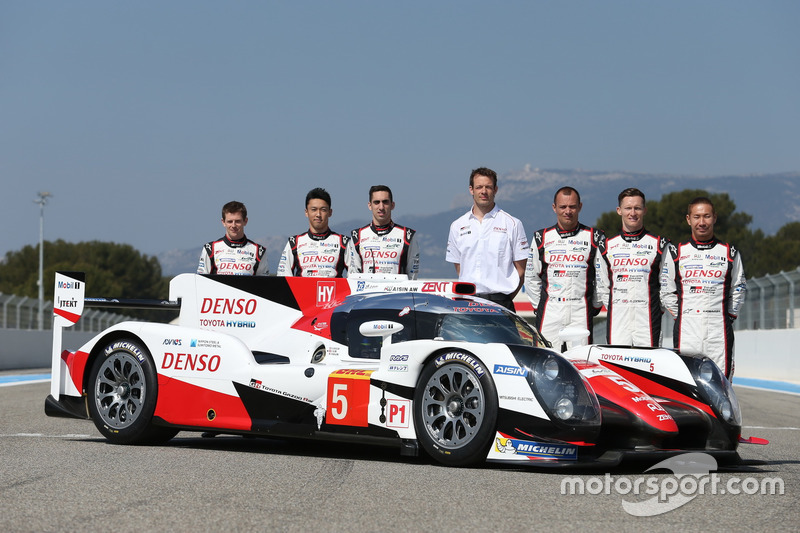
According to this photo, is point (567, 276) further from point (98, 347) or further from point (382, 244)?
point (98, 347)

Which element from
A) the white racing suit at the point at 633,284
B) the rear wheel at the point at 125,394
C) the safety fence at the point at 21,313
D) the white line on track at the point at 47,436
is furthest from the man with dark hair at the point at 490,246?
the safety fence at the point at 21,313

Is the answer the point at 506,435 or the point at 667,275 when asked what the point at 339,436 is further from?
the point at 667,275

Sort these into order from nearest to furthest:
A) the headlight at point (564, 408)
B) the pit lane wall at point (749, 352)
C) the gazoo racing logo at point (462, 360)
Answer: the headlight at point (564, 408), the gazoo racing logo at point (462, 360), the pit lane wall at point (749, 352)

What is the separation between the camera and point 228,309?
852 centimetres

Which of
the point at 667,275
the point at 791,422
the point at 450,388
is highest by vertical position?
the point at 667,275

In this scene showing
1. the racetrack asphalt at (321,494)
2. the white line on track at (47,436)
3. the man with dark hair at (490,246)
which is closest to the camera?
the racetrack asphalt at (321,494)

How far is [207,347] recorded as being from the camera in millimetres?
8141

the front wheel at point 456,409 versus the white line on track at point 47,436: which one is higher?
the front wheel at point 456,409

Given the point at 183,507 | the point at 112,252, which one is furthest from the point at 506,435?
the point at 112,252

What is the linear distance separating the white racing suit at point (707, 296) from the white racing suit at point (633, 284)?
175 mm

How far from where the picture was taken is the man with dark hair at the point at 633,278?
31.9ft

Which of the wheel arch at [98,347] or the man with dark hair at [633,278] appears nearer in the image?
the wheel arch at [98,347]

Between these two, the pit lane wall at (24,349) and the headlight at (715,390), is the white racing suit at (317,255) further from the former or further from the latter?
the pit lane wall at (24,349)

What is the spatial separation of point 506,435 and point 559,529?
1.90 metres
